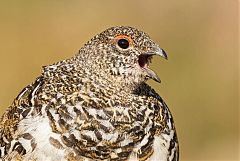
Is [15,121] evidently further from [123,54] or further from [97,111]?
[123,54]

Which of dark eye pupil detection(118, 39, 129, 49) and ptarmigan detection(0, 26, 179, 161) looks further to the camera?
dark eye pupil detection(118, 39, 129, 49)

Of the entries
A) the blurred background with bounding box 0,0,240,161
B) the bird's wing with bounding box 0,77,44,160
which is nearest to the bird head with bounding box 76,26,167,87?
the bird's wing with bounding box 0,77,44,160

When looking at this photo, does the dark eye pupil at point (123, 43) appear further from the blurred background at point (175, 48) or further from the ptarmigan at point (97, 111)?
the blurred background at point (175, 48)

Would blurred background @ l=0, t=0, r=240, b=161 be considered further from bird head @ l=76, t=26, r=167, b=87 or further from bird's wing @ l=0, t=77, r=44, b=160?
bird's wing @ l=0, t=77, r=44, b=160

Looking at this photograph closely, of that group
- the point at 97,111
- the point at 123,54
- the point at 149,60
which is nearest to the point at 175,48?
the point at 149,60

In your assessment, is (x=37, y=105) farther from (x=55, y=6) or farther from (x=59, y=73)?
(x=55, y=6)

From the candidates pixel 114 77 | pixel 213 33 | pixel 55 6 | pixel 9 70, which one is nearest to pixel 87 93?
pixel 114 77

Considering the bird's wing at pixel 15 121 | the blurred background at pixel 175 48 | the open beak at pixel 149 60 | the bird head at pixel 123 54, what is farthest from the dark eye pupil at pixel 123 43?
the blurred background at pixel 175 48
